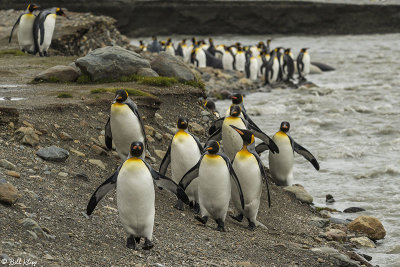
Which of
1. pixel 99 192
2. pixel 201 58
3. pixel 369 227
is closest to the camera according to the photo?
A: pixel 99 192

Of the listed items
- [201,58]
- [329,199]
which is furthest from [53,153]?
[201,58]

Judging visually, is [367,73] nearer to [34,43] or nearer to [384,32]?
[34,43]

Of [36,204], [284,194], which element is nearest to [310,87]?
[284,194]

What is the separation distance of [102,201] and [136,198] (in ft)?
3.44

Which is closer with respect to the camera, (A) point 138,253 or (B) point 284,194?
(A) point 138,253

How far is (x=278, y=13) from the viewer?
3916 cm

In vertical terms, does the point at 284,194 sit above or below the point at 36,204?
below

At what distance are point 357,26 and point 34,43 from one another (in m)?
27.5

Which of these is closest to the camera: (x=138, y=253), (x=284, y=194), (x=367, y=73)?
(x=138, y=253)

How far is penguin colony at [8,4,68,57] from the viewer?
1411 centimetres

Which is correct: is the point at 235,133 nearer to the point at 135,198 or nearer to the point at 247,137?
the point at 247,137

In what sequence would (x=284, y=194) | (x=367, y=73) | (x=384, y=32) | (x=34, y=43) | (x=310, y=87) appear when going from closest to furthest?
(x=284, y=194) < (x=34, y=43) < (x=310, y=87) < (x=367, y=73) < (x=384, y=32)

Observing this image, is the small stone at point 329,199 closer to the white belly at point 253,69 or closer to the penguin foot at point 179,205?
the penguin foot at point 179,205

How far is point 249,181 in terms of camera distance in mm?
7551
